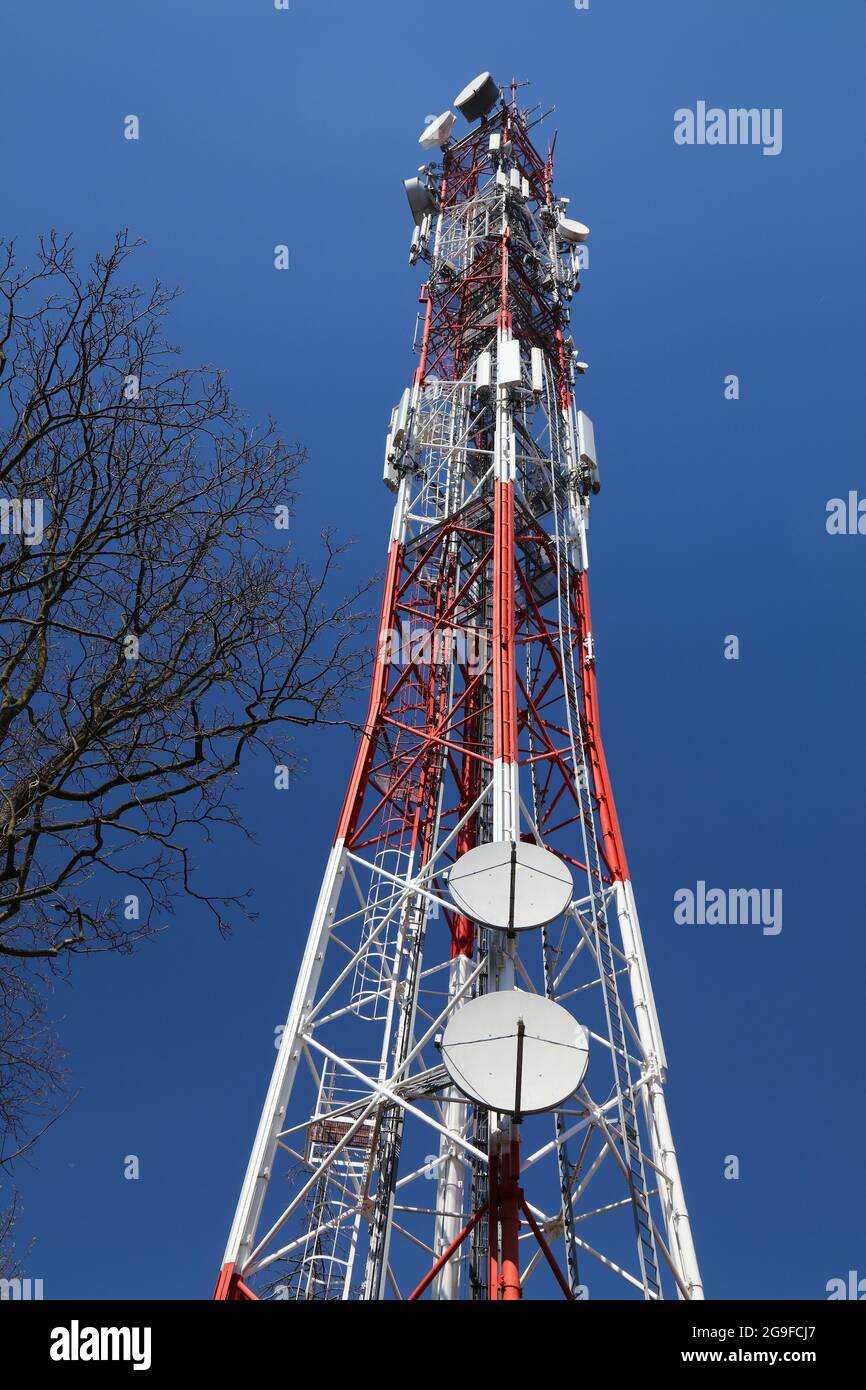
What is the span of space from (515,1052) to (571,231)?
1894cm

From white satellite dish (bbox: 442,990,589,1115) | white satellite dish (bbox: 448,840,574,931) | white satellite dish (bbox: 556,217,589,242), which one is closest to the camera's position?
white satellite dish (bbox: 442,990,589,1115)

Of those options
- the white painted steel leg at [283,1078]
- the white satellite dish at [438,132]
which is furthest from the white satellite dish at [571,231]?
the white painted steel leg at [283,1078]

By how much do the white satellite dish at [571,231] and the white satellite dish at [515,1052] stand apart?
18.3 m

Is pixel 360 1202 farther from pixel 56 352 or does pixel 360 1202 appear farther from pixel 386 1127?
pixel 56 352

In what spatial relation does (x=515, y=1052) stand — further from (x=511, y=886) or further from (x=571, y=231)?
(x=571, y=231)

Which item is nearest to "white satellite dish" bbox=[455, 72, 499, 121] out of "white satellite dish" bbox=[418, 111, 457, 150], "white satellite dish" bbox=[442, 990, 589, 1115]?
"white satellite dish" bbox=[418, 111, 457, 150]

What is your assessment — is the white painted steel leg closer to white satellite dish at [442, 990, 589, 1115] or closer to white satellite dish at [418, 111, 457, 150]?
white satellite dish at [442, 990, 589, 1115]

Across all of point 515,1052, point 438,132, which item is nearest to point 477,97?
point 438,132

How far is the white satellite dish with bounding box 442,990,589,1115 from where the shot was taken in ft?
28.7

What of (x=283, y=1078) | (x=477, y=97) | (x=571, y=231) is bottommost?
(x=283, y=1078)

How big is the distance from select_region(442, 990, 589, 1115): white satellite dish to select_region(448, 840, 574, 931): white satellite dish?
115 cm

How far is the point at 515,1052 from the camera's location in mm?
8938

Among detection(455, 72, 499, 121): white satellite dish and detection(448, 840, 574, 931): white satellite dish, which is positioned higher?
detection(455, 72, 499, 121): white satellite dish

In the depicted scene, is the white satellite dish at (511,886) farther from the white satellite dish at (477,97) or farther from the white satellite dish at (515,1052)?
the white satellite dish at (477,97)
